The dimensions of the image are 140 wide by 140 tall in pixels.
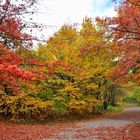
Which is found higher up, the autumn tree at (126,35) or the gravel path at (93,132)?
the autumn tree at (126,35)

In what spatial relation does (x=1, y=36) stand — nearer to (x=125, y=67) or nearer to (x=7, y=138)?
(x=7, y=138)

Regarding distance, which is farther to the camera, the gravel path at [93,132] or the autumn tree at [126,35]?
the gravel path at [93,132]

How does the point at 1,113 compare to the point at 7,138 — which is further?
the point at 1,113

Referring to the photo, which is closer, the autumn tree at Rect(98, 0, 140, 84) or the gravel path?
the autumn tree at Rect(98, 0, 140, 84)

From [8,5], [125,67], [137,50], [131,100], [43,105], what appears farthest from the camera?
[131,100]

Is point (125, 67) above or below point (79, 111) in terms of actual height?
above

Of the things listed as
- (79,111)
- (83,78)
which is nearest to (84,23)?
(83,78)

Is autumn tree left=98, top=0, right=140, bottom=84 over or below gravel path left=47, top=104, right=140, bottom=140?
over

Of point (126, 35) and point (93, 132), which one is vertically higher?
point (126, 35)

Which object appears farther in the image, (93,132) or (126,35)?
(93,132)

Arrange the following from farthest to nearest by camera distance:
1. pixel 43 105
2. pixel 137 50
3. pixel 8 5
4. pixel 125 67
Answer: pixel 43 105
pixel 125 67
pixel 137 50
pixel 8 5

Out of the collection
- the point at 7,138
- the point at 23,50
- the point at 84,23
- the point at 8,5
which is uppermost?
the point at 84,23

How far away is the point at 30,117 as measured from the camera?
3064 centimetres

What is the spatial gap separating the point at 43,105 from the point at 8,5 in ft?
61.9
